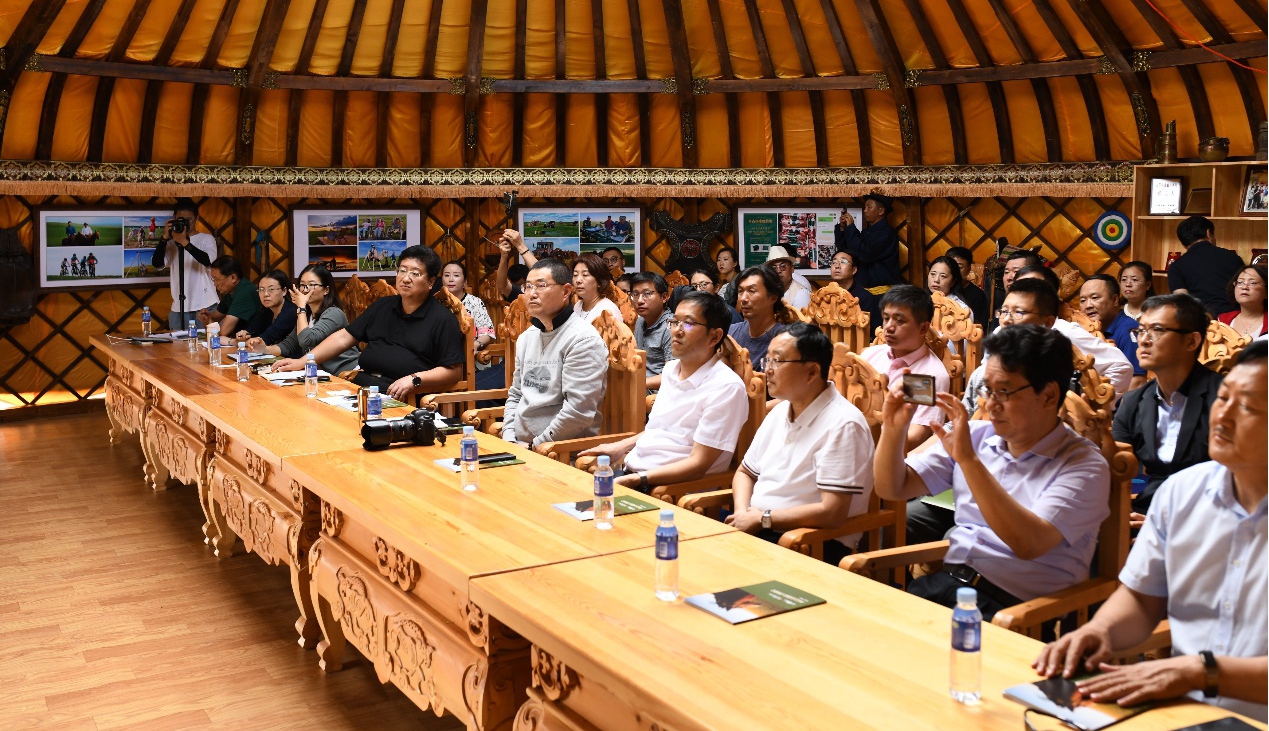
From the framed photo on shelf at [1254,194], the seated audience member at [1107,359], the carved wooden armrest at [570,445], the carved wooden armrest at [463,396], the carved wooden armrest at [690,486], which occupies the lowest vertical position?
the carved wooden armrest at [690,486]

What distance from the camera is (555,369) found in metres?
4.73

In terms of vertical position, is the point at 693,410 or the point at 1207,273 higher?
the point at 1207,273

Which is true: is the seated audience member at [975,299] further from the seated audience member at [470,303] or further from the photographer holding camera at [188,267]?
the photographer holding camera at [188,267]

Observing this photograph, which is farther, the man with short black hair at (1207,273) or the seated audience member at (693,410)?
the man with short black hair at (1207,273)

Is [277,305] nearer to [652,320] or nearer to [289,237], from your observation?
[652,320]

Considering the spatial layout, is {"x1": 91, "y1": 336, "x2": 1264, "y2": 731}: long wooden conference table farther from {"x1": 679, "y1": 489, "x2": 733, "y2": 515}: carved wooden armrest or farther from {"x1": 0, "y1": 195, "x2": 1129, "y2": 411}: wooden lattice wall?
{"x1": 0, "y1": 195, "x2": 1129, "y2": 411}: wooden lattice wall

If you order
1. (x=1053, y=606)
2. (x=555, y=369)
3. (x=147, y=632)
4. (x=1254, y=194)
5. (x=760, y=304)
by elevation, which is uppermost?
(x=1254, y=194)

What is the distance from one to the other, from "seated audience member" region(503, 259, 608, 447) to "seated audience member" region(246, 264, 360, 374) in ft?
6.42

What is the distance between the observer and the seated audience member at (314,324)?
6555mm

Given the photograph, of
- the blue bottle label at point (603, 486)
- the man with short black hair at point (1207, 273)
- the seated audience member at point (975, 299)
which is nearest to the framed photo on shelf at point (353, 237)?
the seated audience member at point (975, 299)

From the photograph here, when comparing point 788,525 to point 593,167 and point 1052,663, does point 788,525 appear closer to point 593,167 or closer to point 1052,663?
point 1052,663

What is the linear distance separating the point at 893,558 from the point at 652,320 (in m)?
3.91

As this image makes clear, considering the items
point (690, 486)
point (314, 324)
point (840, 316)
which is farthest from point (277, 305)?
point (690, 486)

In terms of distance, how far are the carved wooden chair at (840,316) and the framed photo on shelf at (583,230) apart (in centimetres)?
491
